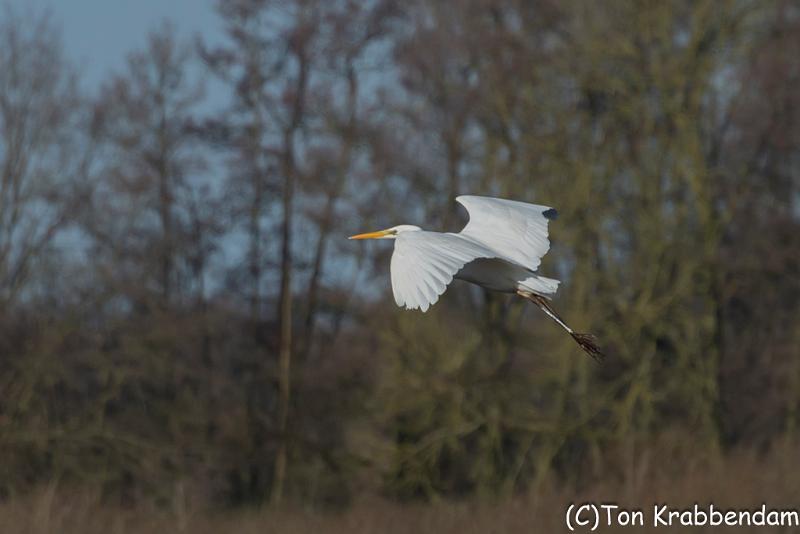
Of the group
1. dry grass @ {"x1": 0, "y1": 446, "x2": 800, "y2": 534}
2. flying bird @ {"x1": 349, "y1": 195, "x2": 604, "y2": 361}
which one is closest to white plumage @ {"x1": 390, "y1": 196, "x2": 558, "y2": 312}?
flying bird @ {"x1": 349, "y1": 195, "x2": 604, "y2": 361}

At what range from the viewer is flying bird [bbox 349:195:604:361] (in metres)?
5.73

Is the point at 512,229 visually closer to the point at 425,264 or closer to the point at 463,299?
the point at 425,264

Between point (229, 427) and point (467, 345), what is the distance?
4.07 metres

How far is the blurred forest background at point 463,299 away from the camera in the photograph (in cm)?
1479

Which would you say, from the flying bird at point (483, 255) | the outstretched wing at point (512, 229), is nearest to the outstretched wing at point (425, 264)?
the flying bird at point (483, 255)

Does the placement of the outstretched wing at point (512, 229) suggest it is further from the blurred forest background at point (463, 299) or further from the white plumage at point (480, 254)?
the blurred forest background at point (463, 299)

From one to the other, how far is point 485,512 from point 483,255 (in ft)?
21.3

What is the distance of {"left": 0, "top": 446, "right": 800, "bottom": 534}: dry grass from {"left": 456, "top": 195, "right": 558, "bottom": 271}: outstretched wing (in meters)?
3.48

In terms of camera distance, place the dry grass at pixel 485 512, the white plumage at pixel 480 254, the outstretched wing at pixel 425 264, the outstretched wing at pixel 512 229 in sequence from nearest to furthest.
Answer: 1. the outstretched wing at pixel 425 264
2. the white plumage at pixel 480 254
3. the outstretched wing at pixel 512 229
4. the dry grass at pixel 485 512

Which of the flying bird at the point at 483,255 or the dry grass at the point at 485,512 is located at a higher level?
the flying bird at the point at 483,255

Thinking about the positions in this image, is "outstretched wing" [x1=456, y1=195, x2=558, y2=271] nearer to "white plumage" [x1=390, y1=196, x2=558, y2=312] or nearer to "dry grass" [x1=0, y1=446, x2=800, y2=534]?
"white plumage" [x1=390, y1=196, x2=558, y2=312]

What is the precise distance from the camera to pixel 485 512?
12305 millimetres

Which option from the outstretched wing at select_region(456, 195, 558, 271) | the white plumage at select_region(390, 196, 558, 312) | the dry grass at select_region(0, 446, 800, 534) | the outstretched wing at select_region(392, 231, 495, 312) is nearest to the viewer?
the outstretched wing at select_region(392, 231, 495, 312)

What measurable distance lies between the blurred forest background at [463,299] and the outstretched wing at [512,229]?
5.17 metres
